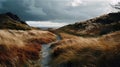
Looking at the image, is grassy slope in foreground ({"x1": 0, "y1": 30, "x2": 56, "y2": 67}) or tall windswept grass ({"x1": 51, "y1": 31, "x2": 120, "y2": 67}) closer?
tall windswept grass ({"x1": 51, "y1": 31, "x2": 120, "y2": 67})

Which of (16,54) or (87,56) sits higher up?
(16,54)

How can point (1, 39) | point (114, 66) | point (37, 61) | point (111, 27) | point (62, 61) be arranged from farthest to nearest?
point (111, 27) < point (1, 39) < point (37, 61) < point (62, 61) < point (114, 66)

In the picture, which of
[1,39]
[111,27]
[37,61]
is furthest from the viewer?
[111,27]

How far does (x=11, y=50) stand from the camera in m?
76.6

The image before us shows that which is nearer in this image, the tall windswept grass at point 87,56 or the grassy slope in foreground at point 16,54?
the tall windswept grass at point 87,56

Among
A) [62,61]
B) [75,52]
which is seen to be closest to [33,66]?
[62,61]

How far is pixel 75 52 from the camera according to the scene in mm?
75875

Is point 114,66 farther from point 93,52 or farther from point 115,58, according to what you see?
point 93,52

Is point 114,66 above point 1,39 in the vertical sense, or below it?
below

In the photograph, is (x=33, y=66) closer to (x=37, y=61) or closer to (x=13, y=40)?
(x=37, y=61)

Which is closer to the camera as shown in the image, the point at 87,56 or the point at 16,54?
the point at 87,56

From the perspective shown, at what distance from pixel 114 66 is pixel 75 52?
1455cm

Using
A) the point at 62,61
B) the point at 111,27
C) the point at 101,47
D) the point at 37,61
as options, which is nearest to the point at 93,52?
the point at 101,47

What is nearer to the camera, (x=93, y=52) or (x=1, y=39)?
(x=93, y=52)
